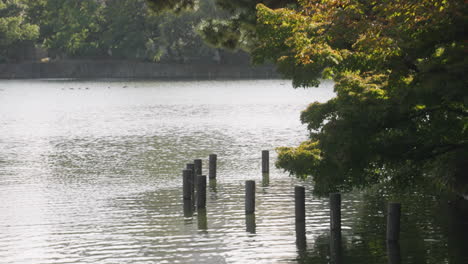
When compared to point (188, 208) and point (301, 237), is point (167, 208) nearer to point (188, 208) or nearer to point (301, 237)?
point (188, 208)

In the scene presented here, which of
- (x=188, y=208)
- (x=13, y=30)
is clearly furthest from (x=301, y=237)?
(x=13, y=30)

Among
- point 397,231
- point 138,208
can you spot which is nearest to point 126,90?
point 138,208

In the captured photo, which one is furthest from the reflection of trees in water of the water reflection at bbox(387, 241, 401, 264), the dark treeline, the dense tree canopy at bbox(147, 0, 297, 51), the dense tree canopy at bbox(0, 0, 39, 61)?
the dense tree canopy at bbox(0, 0, 39, 61)

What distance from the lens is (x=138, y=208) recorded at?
26.1 meters

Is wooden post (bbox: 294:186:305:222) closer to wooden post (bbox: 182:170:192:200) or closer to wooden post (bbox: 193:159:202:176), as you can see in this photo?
wooden post (bbox: 182:170:192:200)

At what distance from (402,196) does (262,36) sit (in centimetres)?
741

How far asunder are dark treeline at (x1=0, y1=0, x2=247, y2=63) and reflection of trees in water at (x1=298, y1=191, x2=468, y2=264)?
108 m

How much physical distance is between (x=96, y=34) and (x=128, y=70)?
8.57 m

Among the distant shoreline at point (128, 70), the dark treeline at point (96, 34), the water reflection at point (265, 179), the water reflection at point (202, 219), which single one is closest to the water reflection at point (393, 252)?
the water reflection at point (202, 219)

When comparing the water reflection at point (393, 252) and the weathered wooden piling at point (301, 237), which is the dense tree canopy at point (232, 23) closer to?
the weathered wooden piling at point (301, 237)

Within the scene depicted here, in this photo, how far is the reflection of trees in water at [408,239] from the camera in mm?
18812

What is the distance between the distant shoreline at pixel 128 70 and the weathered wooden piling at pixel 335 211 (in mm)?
115625

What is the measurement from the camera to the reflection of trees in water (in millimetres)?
18812

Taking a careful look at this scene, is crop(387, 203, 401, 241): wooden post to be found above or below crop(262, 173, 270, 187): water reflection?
above
